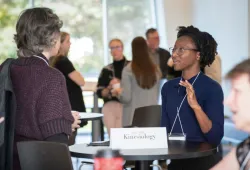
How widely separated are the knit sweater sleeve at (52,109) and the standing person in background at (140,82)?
384 centimetres

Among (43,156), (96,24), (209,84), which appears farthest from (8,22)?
(43,156)

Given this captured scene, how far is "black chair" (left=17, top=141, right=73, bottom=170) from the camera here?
3059mm

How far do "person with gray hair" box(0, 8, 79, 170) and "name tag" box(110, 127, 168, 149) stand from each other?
1.15ft

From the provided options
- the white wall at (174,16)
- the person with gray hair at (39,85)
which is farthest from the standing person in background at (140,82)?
the white wall at (174,16)

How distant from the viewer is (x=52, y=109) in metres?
3.16

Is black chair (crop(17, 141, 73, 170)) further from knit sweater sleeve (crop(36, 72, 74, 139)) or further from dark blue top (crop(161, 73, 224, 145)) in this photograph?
dark blue top (crop(161, 73, 224, 145))

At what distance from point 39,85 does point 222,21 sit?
7216 millimetres

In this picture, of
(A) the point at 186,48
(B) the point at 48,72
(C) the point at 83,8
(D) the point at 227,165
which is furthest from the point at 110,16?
(D) the point at 227,165

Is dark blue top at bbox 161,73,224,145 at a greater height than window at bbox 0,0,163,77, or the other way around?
window at bbox 0,0,163,77

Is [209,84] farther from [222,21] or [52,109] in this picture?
[222,21]

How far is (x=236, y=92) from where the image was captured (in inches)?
81.2

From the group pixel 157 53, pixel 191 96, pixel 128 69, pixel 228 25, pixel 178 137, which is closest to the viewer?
pixel 191 96

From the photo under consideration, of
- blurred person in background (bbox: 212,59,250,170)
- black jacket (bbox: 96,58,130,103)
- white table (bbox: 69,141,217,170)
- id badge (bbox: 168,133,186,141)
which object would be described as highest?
blurred person in background (bbox: 212,59,250,170)

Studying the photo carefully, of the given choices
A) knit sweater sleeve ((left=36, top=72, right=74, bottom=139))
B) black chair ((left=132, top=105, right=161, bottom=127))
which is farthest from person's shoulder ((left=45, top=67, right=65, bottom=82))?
black chair ((left=132, top=105, right=161, bottom=127))
